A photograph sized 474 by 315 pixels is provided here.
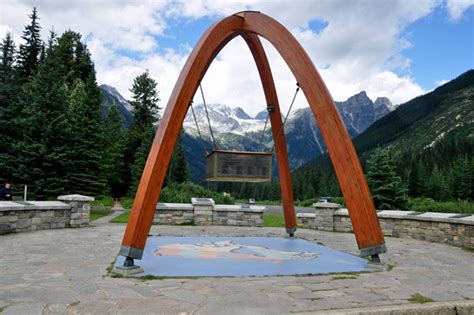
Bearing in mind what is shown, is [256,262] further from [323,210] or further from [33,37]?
[33,37]

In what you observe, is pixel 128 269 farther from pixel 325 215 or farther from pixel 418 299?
pixel 325 215

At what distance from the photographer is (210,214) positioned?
13625 mm

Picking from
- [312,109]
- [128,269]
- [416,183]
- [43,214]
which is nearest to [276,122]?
[312,109]

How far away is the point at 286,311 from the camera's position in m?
3.58

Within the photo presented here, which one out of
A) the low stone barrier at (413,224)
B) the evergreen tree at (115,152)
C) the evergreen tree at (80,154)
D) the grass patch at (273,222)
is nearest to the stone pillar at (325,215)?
the low stone barrier at (413,224)

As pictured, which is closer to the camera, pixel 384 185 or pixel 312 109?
pixel 312 109

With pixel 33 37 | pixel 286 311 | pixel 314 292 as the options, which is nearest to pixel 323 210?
pixel 314 292

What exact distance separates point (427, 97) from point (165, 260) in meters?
148

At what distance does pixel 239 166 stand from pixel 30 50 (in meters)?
32.3

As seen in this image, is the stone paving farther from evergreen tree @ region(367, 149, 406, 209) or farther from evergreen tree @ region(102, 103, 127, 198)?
evergreen tree @ region(102, 103, 127, 198)

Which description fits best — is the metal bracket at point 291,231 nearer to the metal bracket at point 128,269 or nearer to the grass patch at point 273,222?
the grass patch at point 273,222

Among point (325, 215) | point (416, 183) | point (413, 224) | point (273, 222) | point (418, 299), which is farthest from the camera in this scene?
point (416, 183)

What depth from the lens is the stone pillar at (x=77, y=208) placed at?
11.3 meters

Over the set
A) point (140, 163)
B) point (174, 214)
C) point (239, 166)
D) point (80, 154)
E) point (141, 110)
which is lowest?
point (174, 214)
